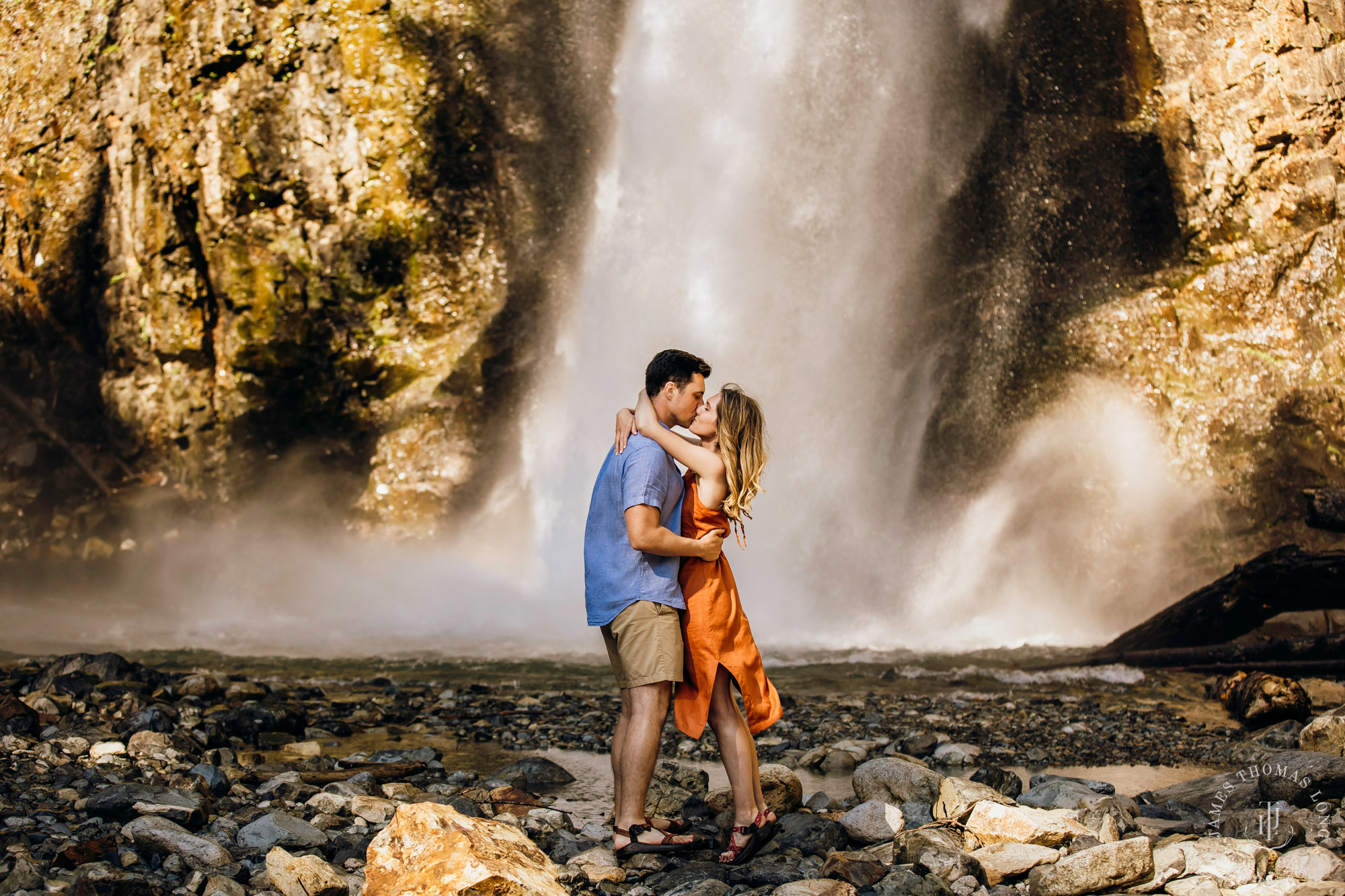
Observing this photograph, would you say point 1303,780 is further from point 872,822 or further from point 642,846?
point 642,846

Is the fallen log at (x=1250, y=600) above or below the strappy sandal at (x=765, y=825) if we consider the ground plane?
above

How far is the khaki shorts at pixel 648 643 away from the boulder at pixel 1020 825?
1.31 meters

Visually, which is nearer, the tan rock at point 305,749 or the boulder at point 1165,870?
the boulder at point 1165,870

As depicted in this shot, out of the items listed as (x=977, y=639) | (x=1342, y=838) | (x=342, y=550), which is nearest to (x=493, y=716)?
(x=1342, y=838)

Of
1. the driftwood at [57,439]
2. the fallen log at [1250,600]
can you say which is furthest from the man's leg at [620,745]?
the driftwood at [57,439]

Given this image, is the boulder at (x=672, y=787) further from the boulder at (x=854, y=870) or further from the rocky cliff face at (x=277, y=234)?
→ the rocky cliff face at (x=277, y=234)

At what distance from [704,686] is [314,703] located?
14.8ft

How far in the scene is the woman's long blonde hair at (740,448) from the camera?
3793 mm

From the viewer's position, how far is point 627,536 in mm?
3713

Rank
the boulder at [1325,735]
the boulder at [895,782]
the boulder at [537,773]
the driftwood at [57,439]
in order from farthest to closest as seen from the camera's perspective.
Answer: the driftwood at [57,439] < the boulder at [1325,735] < the boulder at [537,773] < the boulder at [895,782]

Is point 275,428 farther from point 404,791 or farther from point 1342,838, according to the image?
point 1342,838

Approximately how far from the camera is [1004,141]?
16578 millimetres

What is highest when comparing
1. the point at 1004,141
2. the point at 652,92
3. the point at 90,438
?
the point at 652,92

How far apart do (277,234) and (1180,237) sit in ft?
52.0
